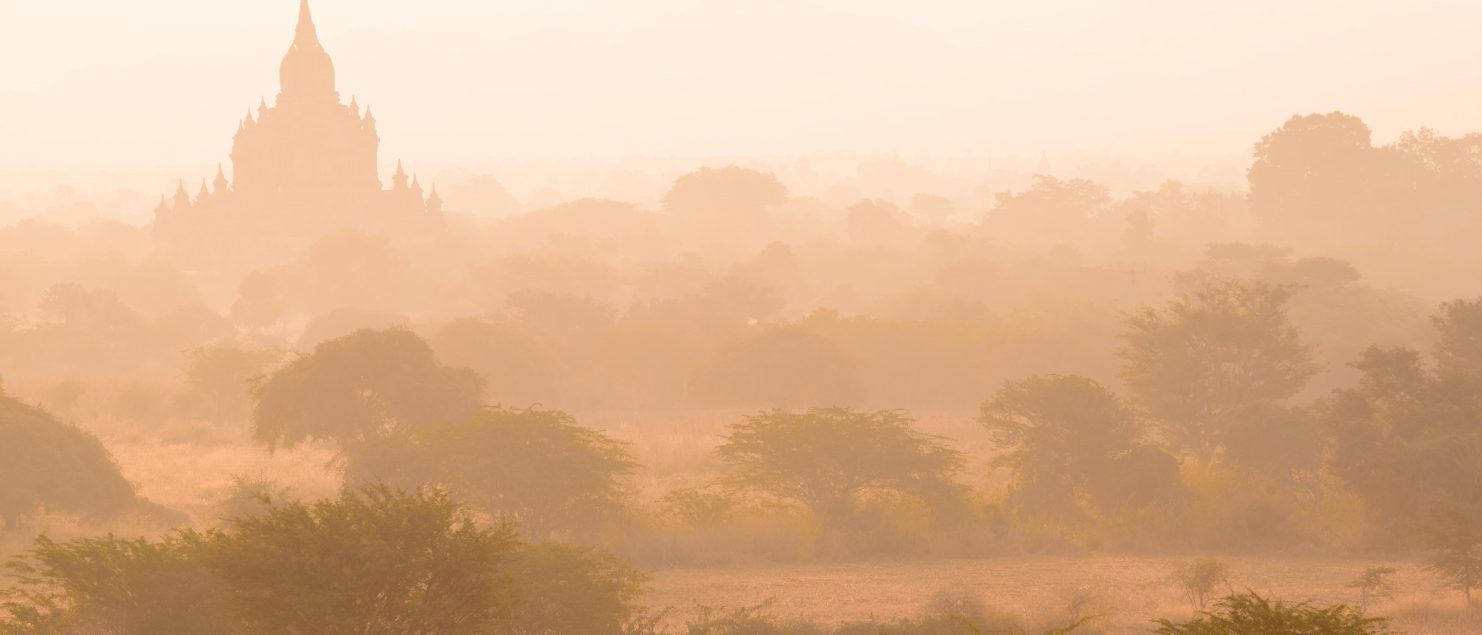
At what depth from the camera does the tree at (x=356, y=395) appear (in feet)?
101

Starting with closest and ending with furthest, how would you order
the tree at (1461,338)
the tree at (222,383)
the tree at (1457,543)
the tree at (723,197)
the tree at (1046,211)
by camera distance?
the tree at (1457,543)
the tree at (1461,338)
the tree at (222,383)
the tree at (1046,211)
the tree at (723,197)

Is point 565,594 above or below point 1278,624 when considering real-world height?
below

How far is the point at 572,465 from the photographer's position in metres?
26.9

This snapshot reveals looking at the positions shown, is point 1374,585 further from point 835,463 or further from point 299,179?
point 299,179

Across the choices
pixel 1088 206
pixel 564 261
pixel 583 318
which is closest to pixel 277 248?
pixel 564 261

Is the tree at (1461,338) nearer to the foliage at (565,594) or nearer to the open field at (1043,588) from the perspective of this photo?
the open field at (1043,588)

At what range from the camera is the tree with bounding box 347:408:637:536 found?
1041 inches

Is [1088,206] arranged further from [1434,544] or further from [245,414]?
[1434,544]

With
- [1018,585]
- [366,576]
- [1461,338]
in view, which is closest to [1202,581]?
[1018,585]

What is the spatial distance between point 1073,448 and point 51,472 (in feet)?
63.1

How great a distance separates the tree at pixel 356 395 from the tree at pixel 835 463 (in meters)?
6.69

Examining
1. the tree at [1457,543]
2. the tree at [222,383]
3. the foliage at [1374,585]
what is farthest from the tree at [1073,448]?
the tree at [222,383]

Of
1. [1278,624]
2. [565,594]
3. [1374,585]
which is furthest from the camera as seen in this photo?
[1374,585]

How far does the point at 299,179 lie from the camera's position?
265ft
